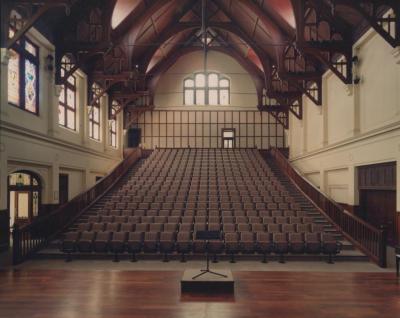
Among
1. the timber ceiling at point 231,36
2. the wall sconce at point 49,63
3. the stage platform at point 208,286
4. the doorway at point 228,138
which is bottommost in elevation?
the stage platform at point 208,286

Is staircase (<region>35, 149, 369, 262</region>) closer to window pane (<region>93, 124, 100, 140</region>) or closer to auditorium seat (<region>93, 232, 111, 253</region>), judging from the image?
auditorium seat (<region>93, 232, 111, 253</region>)

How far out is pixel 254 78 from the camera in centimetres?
2636

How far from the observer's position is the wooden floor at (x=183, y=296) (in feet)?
20.0

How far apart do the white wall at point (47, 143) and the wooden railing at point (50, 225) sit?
100cm

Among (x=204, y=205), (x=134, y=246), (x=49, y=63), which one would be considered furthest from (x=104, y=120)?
(x=134, y=246)

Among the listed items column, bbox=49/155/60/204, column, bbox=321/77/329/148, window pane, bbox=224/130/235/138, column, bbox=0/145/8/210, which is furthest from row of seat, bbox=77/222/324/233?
window pane, bbox=224/130/235/138

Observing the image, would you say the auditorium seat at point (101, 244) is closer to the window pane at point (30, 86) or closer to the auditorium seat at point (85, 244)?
the auditorium seat at point (85, 244)

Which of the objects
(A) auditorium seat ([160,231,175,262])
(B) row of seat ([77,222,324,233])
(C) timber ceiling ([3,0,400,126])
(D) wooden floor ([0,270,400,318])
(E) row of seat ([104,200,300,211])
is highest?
(C) timber ceiling ([3,0,400,126])

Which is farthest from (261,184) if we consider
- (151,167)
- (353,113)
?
(151,167)

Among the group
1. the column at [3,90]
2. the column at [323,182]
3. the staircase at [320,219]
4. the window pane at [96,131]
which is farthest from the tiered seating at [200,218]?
the column at [3,90]

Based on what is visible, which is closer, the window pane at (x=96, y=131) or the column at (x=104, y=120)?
the window pane at (x=96, y=131)

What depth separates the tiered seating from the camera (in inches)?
389

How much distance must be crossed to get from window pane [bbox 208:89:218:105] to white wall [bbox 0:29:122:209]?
35.9ft

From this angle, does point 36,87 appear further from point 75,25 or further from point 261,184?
point 261,184
